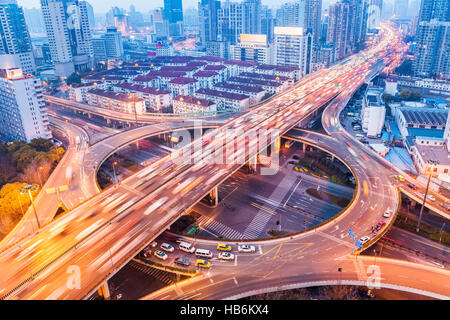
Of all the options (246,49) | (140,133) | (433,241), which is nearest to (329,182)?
(433,241)

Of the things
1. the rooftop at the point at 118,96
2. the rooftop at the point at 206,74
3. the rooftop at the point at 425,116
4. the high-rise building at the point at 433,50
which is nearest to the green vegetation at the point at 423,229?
the rooftop at the point at 425,116

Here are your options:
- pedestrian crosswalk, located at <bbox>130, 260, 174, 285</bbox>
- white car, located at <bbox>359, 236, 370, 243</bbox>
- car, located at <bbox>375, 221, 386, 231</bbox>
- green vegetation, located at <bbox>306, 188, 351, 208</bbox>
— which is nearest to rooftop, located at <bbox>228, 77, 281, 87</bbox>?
green vegetation, located at <bbox>306, 188, 351, 208</bbox>

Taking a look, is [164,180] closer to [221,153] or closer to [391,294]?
[221,153]

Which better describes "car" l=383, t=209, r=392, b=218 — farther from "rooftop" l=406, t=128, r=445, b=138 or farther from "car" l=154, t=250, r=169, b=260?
"rooftop" l=406, t=128, r=445, b=138

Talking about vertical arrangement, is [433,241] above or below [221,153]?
below

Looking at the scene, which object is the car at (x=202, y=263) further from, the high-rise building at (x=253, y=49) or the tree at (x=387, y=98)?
the high-rise building at (x=253, y=49)

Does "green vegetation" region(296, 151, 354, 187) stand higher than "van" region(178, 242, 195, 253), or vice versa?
"van" region(178, 242, 195, 253)

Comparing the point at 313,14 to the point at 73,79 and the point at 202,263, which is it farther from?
the point at 202,263
